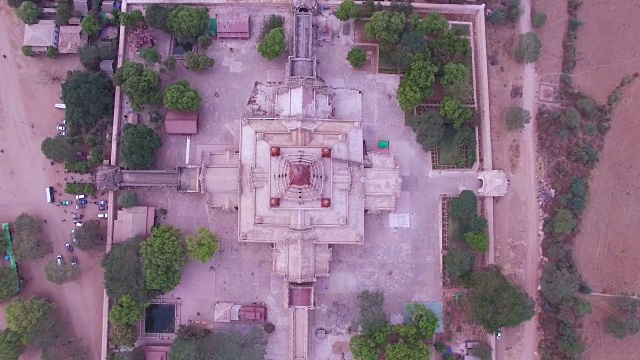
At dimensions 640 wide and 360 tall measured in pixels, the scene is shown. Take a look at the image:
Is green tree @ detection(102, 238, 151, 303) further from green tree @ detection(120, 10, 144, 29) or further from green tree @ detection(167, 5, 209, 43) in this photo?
green tree @ detection(120, 10, 144, 29)

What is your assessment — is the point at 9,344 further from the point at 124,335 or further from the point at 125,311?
the point at 125,311

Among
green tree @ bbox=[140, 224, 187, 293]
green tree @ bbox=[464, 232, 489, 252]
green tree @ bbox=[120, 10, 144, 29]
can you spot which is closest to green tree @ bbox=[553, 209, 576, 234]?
green tree @ bbox=[464, 232, 489, 252]

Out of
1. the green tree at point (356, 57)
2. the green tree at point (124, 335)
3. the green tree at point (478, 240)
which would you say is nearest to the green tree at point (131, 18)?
the green tree at point (356, 57)

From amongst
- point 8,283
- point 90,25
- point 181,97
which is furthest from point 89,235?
point 90,25

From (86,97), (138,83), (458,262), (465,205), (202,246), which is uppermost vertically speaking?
(138,83)

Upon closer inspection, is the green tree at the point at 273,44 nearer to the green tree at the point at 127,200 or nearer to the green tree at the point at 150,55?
the green tree at the point at 150,55

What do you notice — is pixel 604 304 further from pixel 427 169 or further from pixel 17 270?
pixel 17 270
